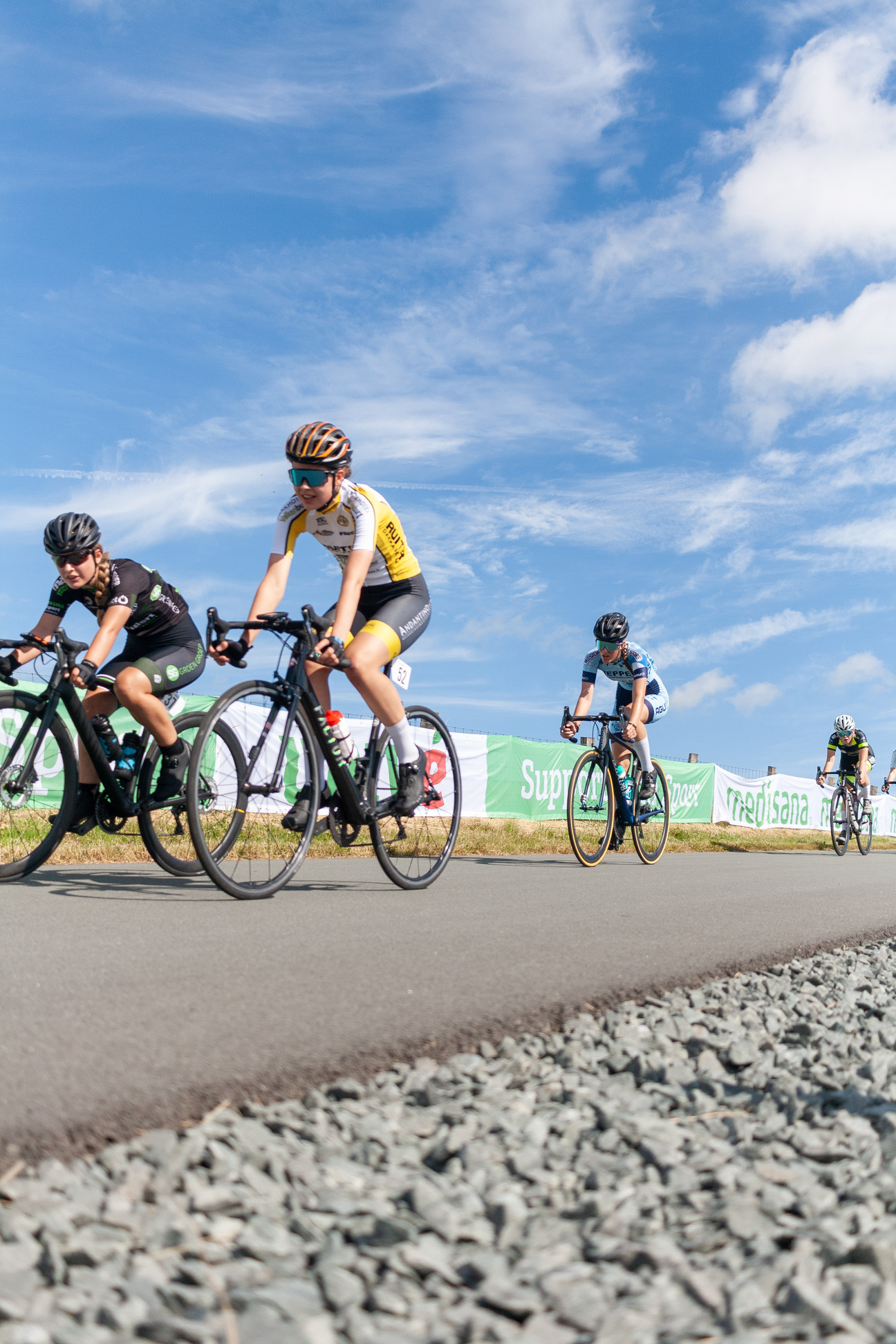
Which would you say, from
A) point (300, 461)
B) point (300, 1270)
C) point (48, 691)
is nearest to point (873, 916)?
point (300, 461)

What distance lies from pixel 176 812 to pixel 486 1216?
4.43 m

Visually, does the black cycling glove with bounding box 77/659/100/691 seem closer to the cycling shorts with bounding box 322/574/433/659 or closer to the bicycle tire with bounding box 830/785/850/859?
the cycling shorts with bounding box 322/574/433/659

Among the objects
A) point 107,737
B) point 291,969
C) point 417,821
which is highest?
point 107,737

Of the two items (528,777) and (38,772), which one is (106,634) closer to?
(38,772)

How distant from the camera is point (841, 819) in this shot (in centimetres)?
1568

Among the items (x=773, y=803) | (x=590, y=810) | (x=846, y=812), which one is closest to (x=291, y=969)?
(x=590, y=810)

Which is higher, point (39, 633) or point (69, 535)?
point (69, 535)

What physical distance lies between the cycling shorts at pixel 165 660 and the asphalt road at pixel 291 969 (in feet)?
3.68

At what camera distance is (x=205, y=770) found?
4.93 meters

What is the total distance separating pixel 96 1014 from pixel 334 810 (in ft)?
8.70

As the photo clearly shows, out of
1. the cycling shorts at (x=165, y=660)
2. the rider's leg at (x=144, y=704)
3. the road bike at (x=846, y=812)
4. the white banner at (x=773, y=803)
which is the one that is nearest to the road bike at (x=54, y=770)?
the rider's leg at (x=144, y=704)

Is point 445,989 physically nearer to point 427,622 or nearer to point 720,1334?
point 720,1334

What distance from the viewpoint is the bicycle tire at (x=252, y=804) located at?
4648 millimetres

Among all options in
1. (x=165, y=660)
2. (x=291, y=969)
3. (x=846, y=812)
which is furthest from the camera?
(x=846, y=812)
